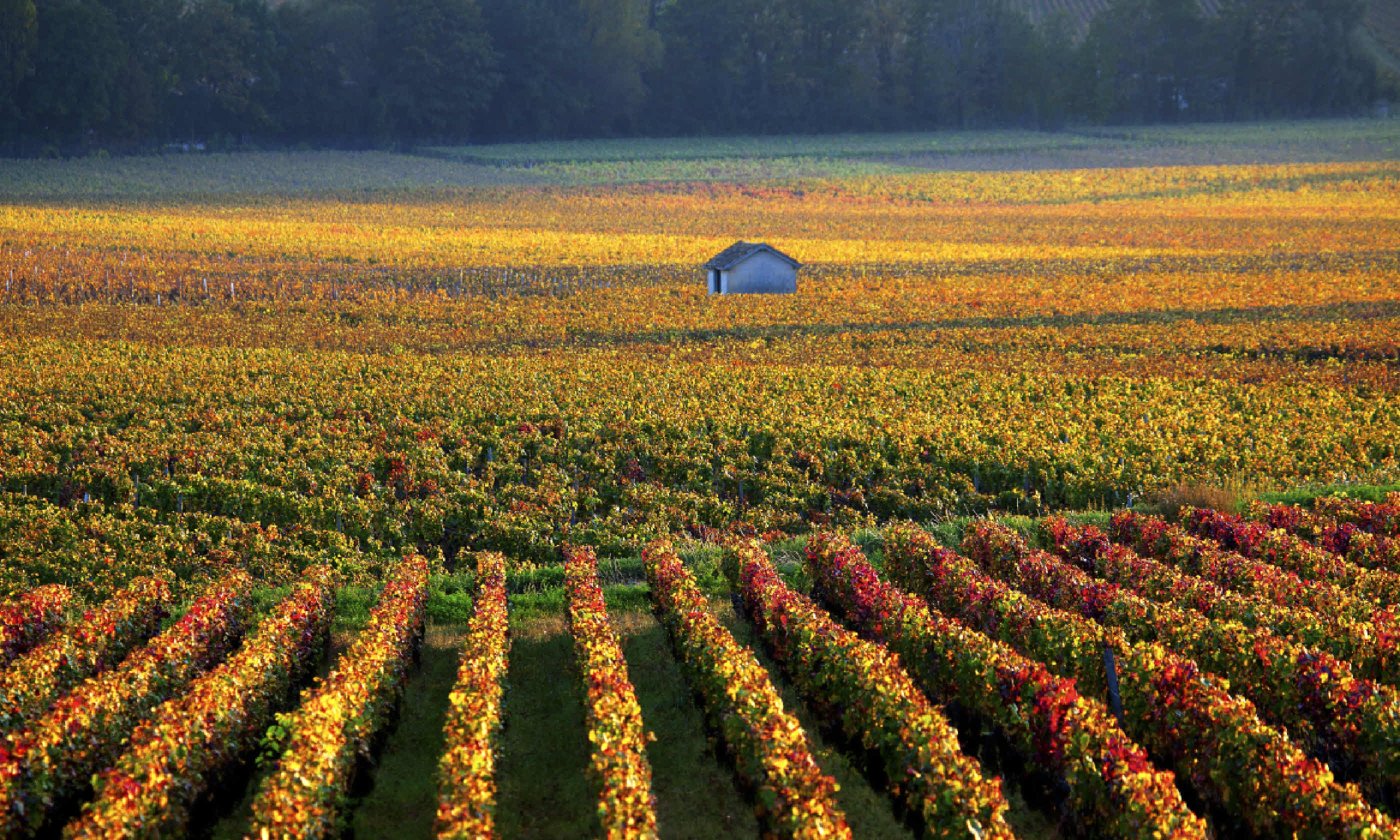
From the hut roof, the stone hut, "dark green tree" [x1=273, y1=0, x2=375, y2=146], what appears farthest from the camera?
"dark green tree" [x1=273, y1=0, x2=375, y2=146]

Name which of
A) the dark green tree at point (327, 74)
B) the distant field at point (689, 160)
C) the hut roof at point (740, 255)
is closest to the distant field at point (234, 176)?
the distant field at point (689, 160)

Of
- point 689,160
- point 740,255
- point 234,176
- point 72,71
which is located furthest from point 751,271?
point 72,71

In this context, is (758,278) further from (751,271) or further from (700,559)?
(700,559)

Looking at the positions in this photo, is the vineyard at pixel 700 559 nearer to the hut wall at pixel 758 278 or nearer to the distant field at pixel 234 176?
the hut wall at pixel 758 278

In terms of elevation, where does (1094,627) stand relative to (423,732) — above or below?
above

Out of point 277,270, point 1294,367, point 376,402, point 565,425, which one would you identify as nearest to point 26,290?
point 277,270

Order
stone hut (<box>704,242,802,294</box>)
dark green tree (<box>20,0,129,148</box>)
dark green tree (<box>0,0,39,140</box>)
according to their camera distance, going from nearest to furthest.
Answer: stone hut (<box>704,242,802,294</box>) < dark green tree (<box>0,0,39,140</box>) < dark green tree (<box>20,0,129,148</box>)

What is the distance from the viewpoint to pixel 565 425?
80.2 ft

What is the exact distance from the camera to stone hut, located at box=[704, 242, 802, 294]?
45.6 m

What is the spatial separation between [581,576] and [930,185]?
86.6 metres

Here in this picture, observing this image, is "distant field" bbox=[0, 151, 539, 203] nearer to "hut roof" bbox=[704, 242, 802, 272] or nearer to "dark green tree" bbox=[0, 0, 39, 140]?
"dark green tree" bbox=[0, 0, 39, 140]

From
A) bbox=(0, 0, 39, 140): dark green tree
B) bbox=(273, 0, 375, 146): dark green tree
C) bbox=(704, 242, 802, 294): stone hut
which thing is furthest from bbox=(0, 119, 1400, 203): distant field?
bbox=(704, 242, 802, 294): stone hut

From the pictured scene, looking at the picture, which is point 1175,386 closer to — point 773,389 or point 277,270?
point 773,389

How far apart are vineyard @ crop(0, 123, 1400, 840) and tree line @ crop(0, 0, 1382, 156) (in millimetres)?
Result: 63918
